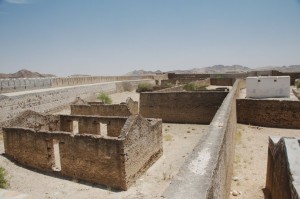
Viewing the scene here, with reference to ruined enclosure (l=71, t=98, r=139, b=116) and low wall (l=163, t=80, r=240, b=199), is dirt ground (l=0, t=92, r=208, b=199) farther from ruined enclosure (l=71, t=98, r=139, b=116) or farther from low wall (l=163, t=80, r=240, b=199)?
ruined enclosure (l=71, t=98, r=139, b=116)

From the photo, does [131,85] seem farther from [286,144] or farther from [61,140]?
[286,144]

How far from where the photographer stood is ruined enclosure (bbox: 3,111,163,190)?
10.0 metres

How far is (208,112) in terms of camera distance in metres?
20.1

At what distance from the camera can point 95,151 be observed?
34.0ft

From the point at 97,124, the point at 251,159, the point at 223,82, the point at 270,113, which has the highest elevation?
the point at 223,82

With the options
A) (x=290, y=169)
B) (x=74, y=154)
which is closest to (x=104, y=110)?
(x=74, y=154)

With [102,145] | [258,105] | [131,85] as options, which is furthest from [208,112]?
[131,85]

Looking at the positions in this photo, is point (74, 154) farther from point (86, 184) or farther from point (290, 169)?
point (290, 169)

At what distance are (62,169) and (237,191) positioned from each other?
23.5 ft

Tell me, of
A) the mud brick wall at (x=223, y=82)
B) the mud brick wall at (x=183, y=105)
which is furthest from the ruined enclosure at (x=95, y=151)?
the mud brick wall at (x=223, y=82)

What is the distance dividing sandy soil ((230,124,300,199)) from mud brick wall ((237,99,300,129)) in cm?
83

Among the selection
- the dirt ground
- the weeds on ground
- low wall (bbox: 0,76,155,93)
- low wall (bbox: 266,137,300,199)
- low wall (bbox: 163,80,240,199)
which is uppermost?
low wall (bbox: 0,76,155,93)

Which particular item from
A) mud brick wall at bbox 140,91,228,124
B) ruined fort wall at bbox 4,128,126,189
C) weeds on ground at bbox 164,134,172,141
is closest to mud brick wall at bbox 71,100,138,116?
mud brick wall at bbox 140,91,228,124

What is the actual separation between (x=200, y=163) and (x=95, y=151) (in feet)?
22.0
